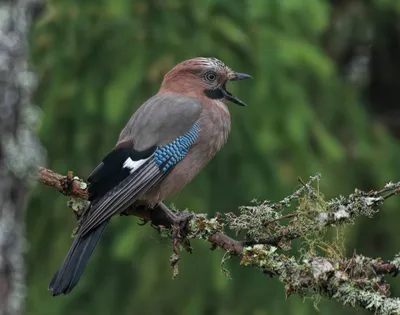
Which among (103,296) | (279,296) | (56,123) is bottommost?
(103,296)

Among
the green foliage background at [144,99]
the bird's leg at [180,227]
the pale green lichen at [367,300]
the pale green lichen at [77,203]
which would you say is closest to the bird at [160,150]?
the pale green lichen at [77,203]

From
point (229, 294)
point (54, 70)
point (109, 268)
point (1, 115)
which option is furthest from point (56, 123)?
point (1, 115)

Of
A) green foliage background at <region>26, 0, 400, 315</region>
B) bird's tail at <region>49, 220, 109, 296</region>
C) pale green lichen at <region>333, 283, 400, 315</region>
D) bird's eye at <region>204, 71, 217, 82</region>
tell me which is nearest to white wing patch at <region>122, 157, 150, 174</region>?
bird's tail at <region>49, 220, 109, 296</region>

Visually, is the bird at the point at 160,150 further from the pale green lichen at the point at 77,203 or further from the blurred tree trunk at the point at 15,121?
the blurred tree trunk at the point at 15,121

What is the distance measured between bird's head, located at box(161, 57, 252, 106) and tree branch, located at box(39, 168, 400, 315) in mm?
1334

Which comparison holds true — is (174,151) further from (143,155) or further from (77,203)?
(77,203)

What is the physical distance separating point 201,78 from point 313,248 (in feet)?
5.90

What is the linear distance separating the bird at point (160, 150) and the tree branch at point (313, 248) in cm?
43

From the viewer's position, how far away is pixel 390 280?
6.32m

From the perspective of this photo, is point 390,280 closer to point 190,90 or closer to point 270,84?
point 270,84

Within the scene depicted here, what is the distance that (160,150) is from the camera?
4.14 metres

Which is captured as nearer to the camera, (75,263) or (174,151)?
(75,263)

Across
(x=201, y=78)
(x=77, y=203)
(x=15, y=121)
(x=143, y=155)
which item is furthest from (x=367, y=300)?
(x=201, y=78)

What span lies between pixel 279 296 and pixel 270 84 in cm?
126
